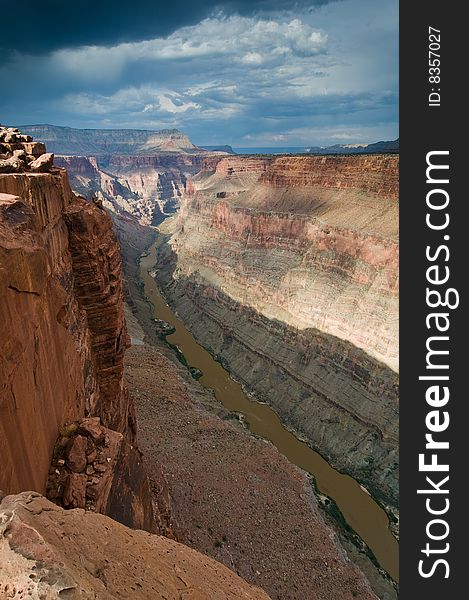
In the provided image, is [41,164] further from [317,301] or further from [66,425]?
[317,301]

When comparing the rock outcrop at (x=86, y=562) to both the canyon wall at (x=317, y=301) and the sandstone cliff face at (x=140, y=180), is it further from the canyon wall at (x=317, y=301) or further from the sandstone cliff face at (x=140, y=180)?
the sandstone cliff face at (x=140, y=180)

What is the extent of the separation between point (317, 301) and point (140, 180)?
147 metres

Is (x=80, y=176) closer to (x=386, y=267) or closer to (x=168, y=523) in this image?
(x=386, y=267)

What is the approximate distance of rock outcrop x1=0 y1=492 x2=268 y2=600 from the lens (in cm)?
460

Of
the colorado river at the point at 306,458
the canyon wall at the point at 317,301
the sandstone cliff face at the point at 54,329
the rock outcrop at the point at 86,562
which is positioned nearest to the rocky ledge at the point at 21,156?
the sandstone cliff face at the point at 54,329

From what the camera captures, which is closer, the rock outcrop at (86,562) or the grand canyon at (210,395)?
the rock outcrop at (86,562)

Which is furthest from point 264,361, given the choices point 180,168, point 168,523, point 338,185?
point 180,168

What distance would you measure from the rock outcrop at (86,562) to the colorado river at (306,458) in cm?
2470

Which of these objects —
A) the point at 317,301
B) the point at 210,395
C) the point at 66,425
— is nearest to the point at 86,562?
the point at 66,425

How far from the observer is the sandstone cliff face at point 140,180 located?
518ft

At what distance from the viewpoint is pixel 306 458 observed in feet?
119

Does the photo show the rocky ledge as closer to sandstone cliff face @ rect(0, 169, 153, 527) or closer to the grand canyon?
the grand canyon

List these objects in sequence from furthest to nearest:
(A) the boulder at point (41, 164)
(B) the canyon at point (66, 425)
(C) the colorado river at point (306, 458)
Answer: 1. (C) the colorado river at point (306, 458)
2. (A) the boulder at point (41, 164)
3. (B) the canyon at point (66, 425)

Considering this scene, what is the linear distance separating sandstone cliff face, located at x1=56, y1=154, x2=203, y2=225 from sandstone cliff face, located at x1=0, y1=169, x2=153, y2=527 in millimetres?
137433
